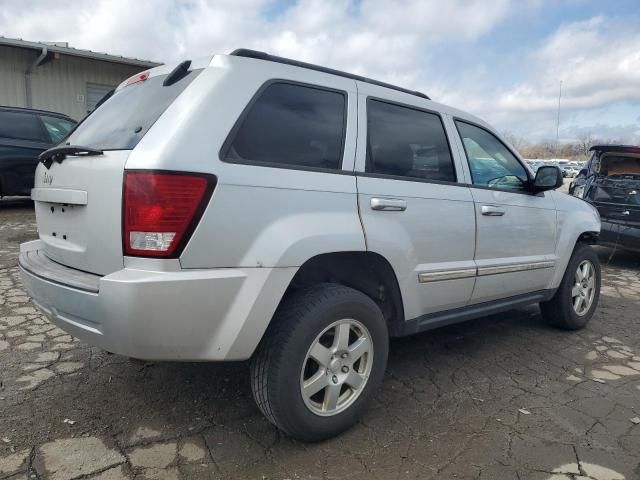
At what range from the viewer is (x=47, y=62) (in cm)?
1262

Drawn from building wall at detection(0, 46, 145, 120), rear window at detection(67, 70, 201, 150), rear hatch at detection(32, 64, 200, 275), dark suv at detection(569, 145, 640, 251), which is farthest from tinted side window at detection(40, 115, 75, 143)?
dark suv at detection(569, 145, 640, 251)

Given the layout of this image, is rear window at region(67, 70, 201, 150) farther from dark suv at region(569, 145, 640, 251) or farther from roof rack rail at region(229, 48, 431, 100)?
dark suv at region(569, 145, 640, 251)

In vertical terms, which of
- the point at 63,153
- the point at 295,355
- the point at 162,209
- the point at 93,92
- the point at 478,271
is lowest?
the point at 295,355

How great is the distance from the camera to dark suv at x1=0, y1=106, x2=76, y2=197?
27.3ft

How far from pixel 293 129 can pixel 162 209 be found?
81 cm

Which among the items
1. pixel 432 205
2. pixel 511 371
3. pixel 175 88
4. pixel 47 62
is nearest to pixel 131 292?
pixel 175 88

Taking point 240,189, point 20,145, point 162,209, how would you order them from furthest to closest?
point 20,145 → point 240,189 → point 162,209

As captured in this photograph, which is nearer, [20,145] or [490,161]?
[490,161]

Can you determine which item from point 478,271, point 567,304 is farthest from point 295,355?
point 567,304

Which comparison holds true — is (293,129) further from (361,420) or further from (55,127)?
Result: (55,127)

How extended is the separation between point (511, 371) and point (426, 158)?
1.62 m

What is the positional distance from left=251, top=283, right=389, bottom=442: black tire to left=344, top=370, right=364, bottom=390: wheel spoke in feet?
0.45

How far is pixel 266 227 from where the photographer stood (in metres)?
2.29

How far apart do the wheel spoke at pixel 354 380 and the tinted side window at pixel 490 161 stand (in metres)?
1.60
